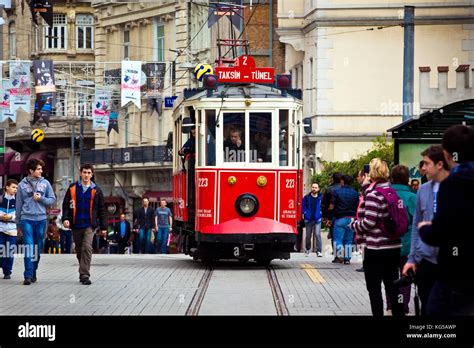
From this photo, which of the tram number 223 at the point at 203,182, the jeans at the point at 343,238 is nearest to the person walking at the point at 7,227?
the tram number 223 at the point at 203,182

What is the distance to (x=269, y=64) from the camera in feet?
181

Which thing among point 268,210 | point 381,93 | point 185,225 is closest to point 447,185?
point 268,210

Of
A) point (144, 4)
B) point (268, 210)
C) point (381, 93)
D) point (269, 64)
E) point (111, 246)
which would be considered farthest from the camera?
point (144, 4)

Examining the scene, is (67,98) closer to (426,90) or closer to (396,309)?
(426,90)

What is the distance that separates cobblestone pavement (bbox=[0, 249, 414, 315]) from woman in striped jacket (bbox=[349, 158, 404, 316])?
208 cm

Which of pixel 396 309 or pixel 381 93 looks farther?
pixel 381 93

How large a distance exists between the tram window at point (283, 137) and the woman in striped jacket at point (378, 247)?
10.3 metres

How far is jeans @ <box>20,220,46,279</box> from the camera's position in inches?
820

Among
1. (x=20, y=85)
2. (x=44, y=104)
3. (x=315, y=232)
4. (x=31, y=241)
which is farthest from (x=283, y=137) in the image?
(x=44, y=104)

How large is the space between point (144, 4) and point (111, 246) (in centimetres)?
2213

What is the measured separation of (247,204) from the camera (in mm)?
24266

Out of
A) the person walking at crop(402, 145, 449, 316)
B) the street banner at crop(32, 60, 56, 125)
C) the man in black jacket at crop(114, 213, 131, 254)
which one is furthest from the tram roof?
the street banner at crop(32, 60, 56, 125)

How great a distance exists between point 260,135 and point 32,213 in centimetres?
500

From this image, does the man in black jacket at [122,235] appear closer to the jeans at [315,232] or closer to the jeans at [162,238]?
the jeans at [162,238]
